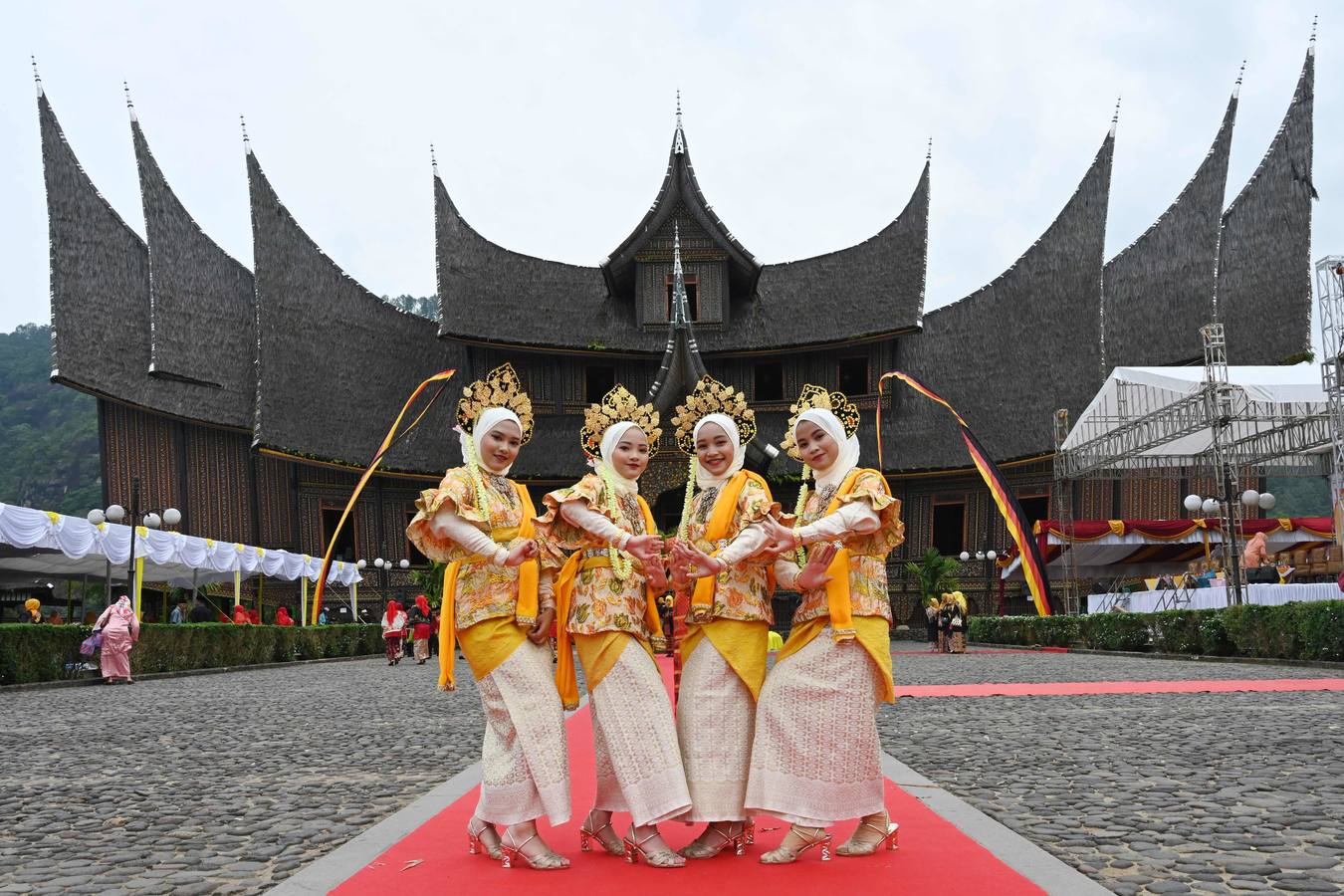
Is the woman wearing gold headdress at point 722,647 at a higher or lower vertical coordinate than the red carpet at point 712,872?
higher

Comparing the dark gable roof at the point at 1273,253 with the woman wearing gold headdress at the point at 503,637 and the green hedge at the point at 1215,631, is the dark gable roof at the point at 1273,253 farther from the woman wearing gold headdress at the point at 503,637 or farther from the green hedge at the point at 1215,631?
the woman wearing gold headdress at the point at 503,637

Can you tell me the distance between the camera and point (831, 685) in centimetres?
392

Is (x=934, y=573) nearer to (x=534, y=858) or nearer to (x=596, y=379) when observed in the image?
(x=596, y=379)

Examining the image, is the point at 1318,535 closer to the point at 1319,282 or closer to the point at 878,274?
the point at 1319,282

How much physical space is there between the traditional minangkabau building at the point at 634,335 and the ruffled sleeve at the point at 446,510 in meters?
23.3

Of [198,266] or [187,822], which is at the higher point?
[198,266]

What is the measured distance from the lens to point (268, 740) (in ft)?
26.0

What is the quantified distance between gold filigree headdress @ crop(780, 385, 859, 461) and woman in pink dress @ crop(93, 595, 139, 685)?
1261 cm

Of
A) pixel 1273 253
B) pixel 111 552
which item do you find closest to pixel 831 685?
pixel 111 552

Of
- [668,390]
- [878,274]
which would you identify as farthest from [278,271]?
[878,274]

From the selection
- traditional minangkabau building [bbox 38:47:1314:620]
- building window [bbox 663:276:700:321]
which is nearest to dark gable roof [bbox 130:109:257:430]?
traditional minangkabau building [bbox 38:47:1314:620]

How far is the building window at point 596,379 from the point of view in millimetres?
32812

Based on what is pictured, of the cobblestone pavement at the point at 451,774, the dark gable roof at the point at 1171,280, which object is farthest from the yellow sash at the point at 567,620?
the dark gable roof at the point at 1171,280

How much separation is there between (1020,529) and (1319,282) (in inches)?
274
